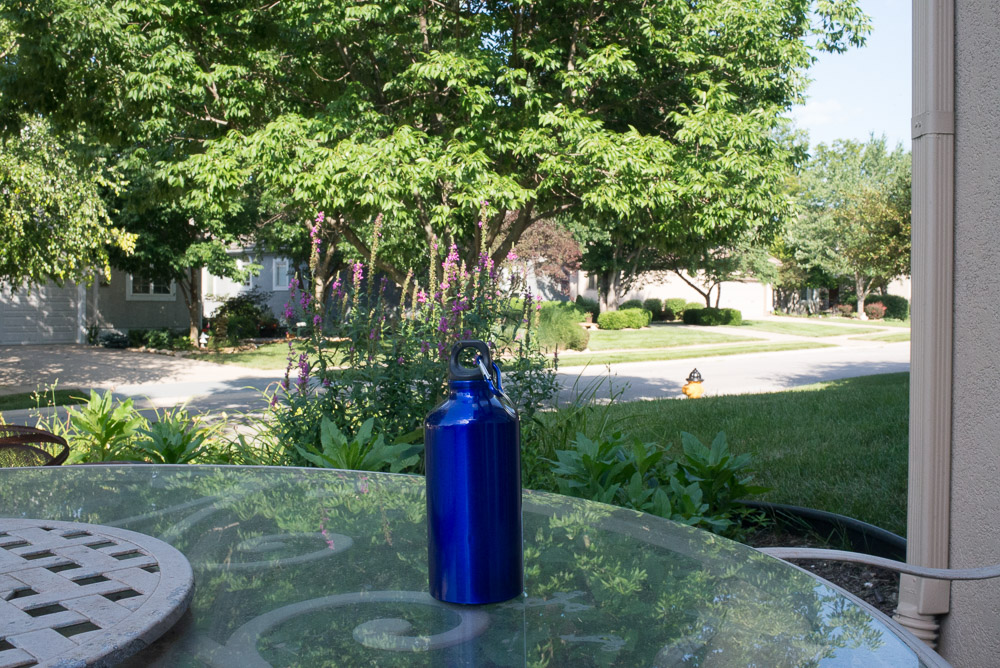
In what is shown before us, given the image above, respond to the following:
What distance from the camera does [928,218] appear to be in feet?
7.81

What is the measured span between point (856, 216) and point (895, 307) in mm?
6783

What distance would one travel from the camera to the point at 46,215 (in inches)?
428

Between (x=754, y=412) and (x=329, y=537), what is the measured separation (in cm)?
→ 629

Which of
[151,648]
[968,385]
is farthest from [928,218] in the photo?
[151,648]

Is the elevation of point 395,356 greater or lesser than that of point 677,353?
greater

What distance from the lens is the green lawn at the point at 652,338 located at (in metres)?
20.5

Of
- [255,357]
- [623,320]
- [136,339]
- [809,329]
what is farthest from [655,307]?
[136,339]

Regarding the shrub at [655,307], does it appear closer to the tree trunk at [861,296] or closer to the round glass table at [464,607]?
the tree trunk at [861,296]

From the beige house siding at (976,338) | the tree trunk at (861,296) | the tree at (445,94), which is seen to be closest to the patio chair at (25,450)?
the beige house siding at (976,338)

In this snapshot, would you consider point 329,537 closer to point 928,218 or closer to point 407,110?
point 928,218

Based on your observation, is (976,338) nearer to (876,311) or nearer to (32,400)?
(32,400)

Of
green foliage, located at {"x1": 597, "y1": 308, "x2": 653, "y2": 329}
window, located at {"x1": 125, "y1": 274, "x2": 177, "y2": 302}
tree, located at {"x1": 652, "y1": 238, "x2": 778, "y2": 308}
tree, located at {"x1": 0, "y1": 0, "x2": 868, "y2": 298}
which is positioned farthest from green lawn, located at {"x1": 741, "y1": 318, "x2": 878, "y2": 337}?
window, located at {"x1": 125, "y1": 274, "x2": 177, "y2": 302}

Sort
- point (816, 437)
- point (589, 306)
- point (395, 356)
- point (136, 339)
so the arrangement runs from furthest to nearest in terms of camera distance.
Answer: point (589, 306) < point (136, 339) < point (816, 437) < point (395, 356)

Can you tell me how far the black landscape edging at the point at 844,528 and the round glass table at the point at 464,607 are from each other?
1.95m
